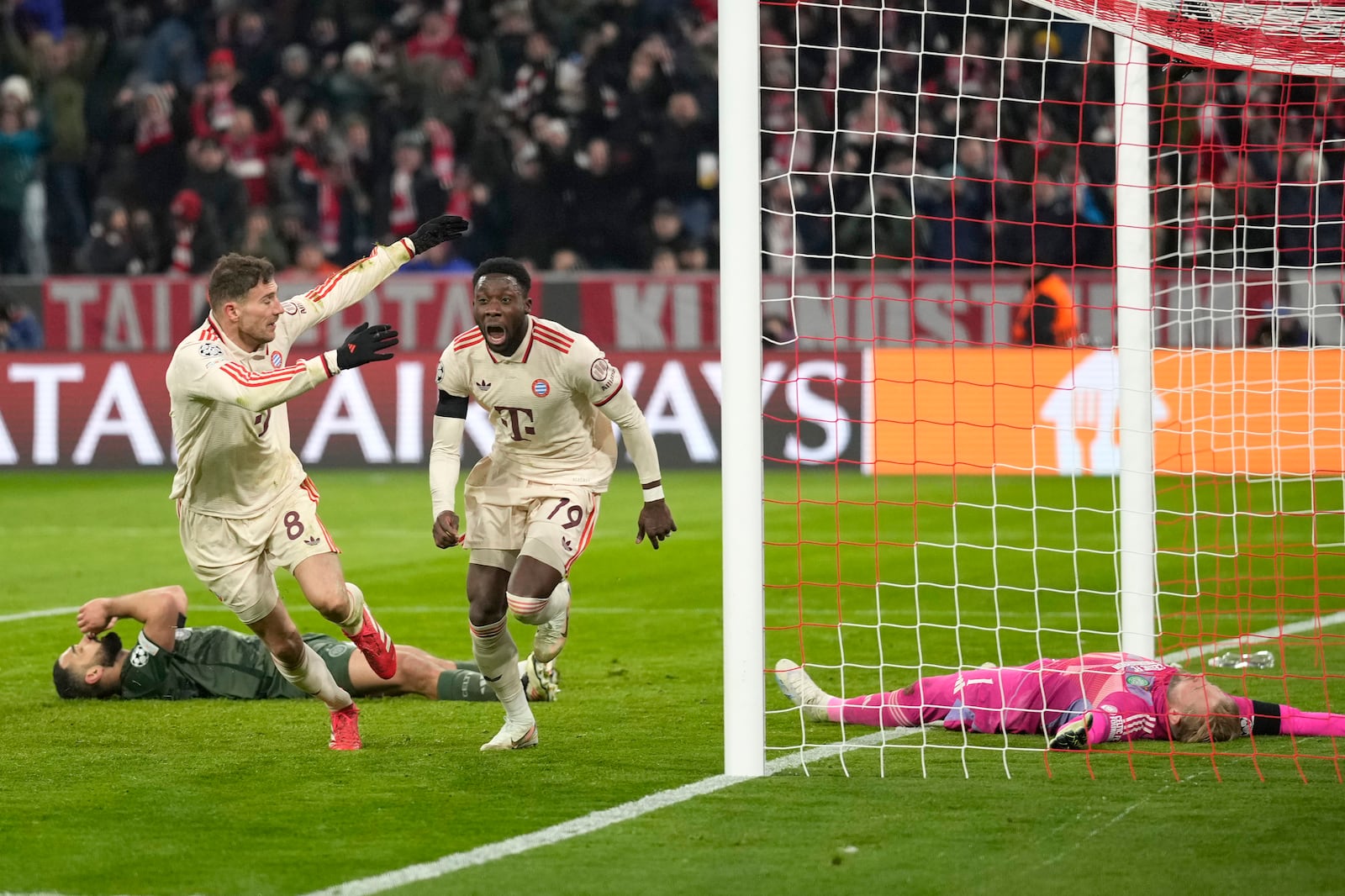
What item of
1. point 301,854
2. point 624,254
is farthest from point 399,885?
point 624,254

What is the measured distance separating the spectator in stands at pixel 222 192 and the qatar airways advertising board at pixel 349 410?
9.61 ft

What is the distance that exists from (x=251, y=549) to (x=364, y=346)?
1.18m

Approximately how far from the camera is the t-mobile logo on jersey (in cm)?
695

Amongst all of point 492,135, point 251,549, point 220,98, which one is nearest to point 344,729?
point 251,549

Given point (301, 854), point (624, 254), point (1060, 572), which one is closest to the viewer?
point (301, 854)

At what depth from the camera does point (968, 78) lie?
2034 centimetres

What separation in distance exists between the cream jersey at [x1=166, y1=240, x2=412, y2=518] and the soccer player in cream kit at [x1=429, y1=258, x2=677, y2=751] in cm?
59

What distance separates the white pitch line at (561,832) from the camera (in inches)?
190

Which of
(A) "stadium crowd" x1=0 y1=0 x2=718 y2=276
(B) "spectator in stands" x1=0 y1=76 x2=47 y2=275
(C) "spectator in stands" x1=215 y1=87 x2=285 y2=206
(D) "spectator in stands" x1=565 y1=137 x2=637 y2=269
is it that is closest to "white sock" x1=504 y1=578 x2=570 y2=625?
(A) "stadium crowd" x1=0 y1=0 x2=718 y2=276

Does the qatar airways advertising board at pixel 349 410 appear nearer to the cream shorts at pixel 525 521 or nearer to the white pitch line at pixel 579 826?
the cream shorts at pixel 525 521

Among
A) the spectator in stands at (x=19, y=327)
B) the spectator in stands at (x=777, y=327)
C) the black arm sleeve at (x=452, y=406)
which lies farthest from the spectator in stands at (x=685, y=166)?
the black arm sleeve at (x=452, y=406)

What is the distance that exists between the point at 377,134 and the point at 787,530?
8.84 meters

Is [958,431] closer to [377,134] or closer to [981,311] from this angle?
[981,311]

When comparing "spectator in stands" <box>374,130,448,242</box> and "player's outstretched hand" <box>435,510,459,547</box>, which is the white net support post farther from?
"spectator in stands" <box>374,130,448,242</box>
